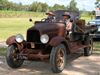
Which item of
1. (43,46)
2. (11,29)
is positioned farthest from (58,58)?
(11,29)

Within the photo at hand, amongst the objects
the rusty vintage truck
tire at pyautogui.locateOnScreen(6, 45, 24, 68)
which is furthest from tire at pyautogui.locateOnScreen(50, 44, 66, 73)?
tire at pyautogui.locateOnScreen(6, 45, 24, 68)

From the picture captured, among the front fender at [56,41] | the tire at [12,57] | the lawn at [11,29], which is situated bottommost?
the lawn at [11,29]

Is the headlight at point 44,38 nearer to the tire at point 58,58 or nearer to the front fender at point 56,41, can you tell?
the front fender at point 56,41

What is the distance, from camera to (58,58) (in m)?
8.79

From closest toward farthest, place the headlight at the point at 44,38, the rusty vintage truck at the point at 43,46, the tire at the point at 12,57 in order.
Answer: the rusty vintage truck at the point at 43,46
the headlight at the point at 44,38
the tire at the point at 12,57

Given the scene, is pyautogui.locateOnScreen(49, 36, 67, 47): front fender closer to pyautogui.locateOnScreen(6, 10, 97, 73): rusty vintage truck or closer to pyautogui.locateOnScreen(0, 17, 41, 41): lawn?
pyautogui.locateOnScreen(6, 10, 97, 73): rusty vintage truck

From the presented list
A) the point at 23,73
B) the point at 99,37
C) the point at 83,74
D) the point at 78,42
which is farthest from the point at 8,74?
the point at 99,37

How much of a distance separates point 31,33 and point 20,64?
3.40 ft

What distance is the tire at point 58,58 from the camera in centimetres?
851

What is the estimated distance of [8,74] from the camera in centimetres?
857

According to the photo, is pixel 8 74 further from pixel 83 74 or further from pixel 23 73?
pixel 83 74

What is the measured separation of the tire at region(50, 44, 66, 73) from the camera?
27.9 ft

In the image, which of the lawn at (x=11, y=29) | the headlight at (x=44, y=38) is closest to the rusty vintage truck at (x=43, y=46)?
the headlight at (x=44, y=38)

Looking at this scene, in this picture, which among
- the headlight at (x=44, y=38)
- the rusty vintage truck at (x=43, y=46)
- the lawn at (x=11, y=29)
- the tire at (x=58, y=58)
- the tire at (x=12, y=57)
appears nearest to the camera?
the tire at (x=58, y=58)
